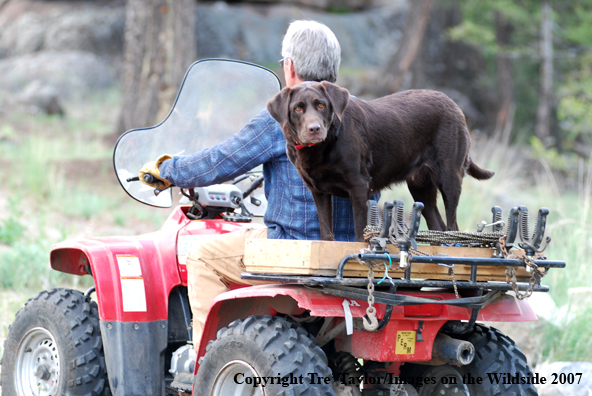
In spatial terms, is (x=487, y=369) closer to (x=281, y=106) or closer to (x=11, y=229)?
(x=281, y=106)

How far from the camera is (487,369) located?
254 cm

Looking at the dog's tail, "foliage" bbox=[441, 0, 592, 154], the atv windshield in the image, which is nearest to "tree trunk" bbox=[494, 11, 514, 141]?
"foliage" bbox=[441, 0, 592, 154]

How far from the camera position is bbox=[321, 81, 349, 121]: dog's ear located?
2.37m

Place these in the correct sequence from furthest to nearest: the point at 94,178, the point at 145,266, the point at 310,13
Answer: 1. the point at 310,13
2. the point at 94,178
3. the point at 145,266

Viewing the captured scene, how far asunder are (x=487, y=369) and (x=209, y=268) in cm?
129

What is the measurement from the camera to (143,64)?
8891 millimetres

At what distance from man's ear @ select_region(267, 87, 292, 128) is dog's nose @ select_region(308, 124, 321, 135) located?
189 millimetres

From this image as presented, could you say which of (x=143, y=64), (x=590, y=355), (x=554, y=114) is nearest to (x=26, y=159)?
(x=143, y=64)

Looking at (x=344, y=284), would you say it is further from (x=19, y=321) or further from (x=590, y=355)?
(x=590, y=355)

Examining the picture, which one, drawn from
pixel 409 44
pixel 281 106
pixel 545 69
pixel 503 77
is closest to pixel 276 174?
pixel 281 106

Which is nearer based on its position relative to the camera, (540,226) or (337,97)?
(540,226)

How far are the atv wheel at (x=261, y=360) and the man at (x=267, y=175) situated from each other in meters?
0.35

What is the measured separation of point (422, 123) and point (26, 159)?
7059 mm

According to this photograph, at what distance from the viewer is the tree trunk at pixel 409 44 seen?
1312 centimetres
